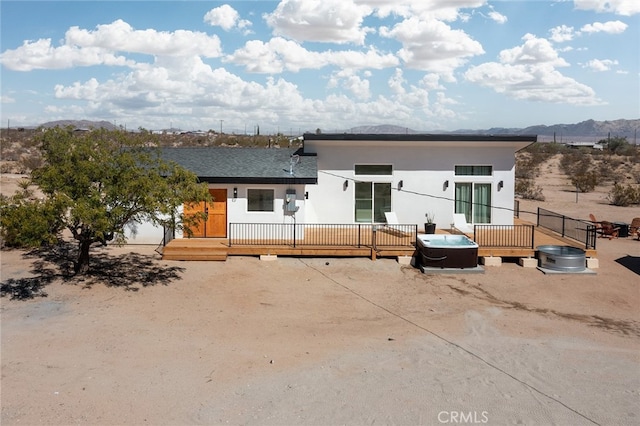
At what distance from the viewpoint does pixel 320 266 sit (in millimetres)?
17922

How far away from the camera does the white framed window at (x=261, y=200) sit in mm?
19891

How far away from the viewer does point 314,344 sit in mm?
11445

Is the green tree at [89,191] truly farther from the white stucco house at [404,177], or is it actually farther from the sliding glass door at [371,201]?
the sliding glass door at [371,201]

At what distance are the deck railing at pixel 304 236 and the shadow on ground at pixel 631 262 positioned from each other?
7070 mm

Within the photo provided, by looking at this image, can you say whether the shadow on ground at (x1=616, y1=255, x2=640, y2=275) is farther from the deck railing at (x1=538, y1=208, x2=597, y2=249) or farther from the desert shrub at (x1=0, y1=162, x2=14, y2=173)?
the desert shrub at (x1=0, y1=162, x2=14, y2=173)

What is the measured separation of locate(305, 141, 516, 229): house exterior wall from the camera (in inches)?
848

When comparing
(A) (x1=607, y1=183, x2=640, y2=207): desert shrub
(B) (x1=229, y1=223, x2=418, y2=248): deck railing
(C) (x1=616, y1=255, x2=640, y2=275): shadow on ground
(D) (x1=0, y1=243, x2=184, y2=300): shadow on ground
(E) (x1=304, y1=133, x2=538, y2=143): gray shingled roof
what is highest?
(E) (x1=304, y1=133, x2=538, y2=143): gray shingled roof

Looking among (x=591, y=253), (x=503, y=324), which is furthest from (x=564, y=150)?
(x=503, y=324)

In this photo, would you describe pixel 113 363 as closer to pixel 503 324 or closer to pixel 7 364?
pixel 7 364

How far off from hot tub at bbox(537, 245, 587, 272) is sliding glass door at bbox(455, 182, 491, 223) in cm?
389

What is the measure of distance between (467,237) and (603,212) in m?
17.6

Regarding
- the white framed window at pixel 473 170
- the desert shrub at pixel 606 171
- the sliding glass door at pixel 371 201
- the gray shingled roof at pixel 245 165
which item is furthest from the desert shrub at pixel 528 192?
the gray shingled roof at pixel 245 165

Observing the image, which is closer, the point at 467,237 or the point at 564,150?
the point at 467,237

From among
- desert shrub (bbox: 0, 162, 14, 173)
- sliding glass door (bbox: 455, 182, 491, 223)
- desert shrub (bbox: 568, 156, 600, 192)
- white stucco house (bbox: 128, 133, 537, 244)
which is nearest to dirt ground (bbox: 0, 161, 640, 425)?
white stucco house (bbox: 128, 133, 537, 244)
